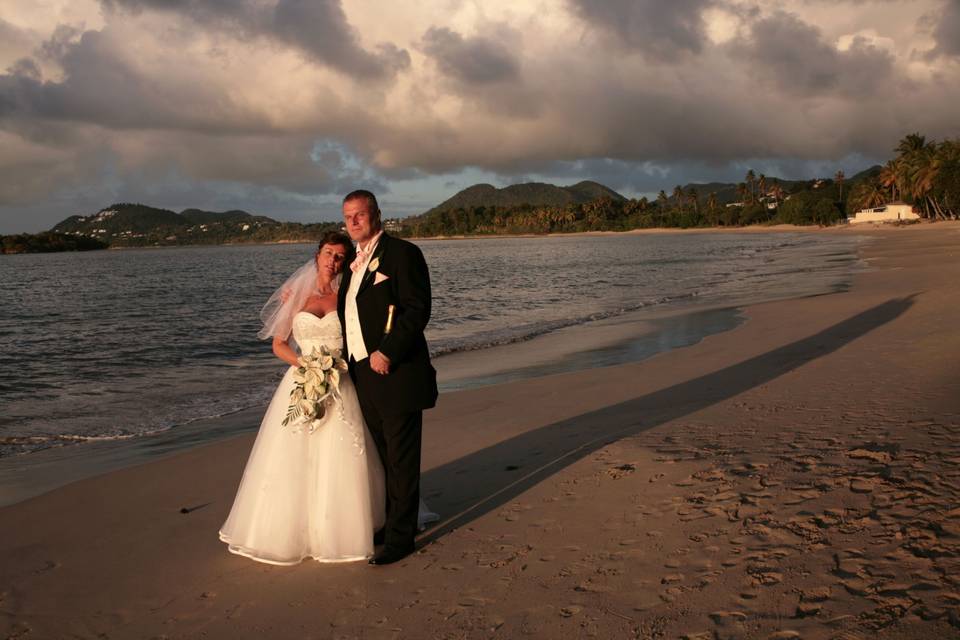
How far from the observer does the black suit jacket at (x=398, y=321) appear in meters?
4.38

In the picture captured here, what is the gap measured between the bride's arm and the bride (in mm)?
71

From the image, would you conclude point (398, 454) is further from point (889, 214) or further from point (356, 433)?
point (889, 214)

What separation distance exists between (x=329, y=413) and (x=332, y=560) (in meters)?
0.94

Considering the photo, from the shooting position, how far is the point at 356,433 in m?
4.63

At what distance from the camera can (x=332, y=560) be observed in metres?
4.54

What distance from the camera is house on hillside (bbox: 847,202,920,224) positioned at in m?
97.0

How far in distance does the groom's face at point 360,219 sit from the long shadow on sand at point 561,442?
2.14 meters

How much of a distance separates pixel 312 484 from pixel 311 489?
33mm

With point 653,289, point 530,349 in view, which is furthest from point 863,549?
point 653,289

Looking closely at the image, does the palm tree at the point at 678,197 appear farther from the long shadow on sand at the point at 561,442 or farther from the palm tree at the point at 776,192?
the long shadow on sand at the point at 561,442

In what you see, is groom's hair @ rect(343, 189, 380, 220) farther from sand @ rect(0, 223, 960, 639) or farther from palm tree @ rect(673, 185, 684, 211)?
palm tree @ rect(673, 185, 684, 211)

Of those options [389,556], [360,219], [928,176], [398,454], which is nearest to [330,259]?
[360,219]

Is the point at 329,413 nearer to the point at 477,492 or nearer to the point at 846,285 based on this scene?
the point at 477,492

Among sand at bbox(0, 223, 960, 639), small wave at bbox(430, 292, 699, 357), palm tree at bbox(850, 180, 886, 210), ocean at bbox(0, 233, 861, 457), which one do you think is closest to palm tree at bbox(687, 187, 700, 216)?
palm tree at bbox(850, 180, 886, 210)
